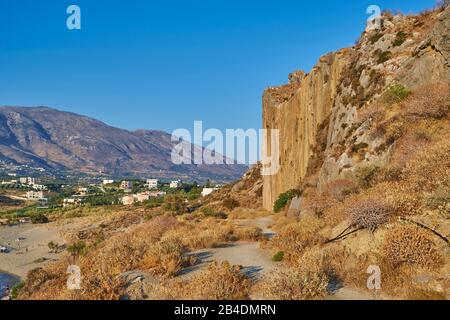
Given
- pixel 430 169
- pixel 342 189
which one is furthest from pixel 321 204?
pixel 430 169

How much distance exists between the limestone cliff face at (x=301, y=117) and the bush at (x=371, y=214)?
19.7m

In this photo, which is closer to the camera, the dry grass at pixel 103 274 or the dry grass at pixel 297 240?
the dry grass at pixel 103 274

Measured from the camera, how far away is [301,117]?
113ft

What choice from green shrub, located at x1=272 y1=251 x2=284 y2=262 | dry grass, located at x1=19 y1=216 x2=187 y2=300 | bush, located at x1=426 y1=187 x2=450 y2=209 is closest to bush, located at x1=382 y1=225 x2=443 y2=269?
bush, located at x1=426 y1=187 x2=450 y2=209

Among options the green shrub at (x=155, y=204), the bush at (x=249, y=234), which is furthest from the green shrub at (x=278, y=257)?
the green shrub at (x=155, y=204)

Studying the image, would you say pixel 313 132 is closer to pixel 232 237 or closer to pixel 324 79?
pixel 324 79

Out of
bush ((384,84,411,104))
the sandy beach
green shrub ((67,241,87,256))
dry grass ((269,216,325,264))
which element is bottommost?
the sandy beach

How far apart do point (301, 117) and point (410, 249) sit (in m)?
25.9

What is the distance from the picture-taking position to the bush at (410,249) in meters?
9.14

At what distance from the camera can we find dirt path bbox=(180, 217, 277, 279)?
464 inches

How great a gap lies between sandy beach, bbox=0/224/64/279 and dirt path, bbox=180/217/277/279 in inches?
1027

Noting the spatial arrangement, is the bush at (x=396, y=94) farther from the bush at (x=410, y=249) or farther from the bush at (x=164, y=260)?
the bush at (x=164, y=260)

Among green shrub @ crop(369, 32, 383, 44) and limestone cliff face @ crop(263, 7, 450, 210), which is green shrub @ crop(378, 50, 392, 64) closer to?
limestone cliff face @ crop(263, 7, 450, 210)
